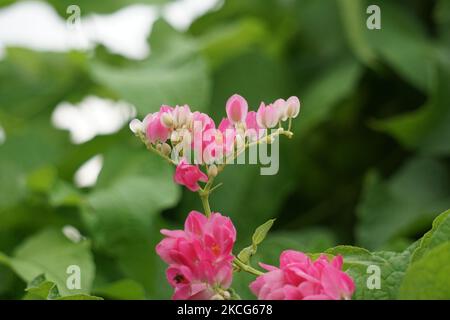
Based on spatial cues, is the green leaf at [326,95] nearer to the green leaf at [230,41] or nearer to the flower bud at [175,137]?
the green leaf at [230,41]

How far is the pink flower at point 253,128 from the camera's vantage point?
28 centimetres

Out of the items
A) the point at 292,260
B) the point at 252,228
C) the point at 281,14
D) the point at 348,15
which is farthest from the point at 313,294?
the point at 281,14

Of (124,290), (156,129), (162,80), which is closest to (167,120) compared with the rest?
(156,129)

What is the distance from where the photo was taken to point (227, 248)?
26cm

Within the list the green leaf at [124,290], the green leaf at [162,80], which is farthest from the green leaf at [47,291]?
the green leaf at [162,80]

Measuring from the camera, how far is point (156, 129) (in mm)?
282

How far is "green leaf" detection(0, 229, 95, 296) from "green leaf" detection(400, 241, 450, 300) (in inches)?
10.4

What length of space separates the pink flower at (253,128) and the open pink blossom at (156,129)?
0.03 meters

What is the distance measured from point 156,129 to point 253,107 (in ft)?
1.63

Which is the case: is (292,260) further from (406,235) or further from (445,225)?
(406,235)

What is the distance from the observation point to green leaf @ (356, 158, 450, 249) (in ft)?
2.20

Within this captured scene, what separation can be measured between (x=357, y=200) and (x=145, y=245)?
0.83 ft

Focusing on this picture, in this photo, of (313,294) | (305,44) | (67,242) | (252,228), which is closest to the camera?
(313,294)

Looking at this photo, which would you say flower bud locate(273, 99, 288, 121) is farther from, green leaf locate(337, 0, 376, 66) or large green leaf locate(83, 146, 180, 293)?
green leaf locate(337, 0, 376, 66)
